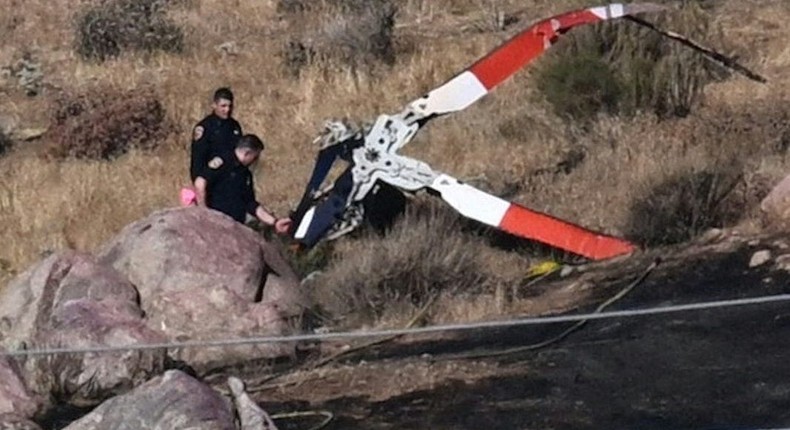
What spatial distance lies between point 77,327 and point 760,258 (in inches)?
158

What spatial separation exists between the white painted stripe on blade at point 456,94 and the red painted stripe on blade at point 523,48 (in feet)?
0.16

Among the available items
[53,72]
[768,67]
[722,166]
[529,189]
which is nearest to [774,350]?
[722,166]

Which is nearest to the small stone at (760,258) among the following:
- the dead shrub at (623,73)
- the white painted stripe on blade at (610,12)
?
the white painted stripe on blade at (610,12)

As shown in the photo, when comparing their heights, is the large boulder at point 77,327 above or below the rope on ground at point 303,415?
above

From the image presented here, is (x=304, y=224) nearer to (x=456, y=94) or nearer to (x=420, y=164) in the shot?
(x=420, y=164)

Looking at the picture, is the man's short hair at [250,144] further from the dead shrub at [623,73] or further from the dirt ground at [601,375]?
the dead shrub at [623,73]

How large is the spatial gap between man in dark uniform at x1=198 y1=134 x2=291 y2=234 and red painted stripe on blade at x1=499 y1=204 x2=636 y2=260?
1.63 m

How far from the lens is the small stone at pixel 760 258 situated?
12211 millimetres

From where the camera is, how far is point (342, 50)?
955 inches

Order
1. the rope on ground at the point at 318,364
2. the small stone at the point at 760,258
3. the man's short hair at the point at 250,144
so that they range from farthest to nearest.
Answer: the man's short hair at the point at 250,144, the small stone at the point at 760,258, the rope on ground at the point at 318,364

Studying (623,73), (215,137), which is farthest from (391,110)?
(215,137)

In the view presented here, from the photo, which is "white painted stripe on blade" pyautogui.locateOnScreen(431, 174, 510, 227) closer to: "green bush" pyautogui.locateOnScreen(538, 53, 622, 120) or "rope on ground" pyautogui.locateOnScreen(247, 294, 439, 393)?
"rope on ground" pyautogui.locateOnScreen(247, 294, 439, 393)

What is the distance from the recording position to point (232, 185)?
14.1 meters

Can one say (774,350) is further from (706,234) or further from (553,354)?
(706,234)
